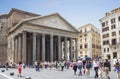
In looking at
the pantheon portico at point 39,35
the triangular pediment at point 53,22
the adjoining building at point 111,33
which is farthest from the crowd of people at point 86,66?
the adjoining building at point 111,33

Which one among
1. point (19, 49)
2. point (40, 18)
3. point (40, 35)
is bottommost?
point (19, 49)

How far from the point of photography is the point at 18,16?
63031 mm

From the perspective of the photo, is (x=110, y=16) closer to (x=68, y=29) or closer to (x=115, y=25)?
(x=115, y=25)

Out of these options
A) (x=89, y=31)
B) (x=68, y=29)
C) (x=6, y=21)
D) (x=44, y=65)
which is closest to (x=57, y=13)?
(x=68, y=29)

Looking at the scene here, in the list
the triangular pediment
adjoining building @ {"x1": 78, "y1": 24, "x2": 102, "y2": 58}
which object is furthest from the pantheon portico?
adjoining building @ {"x1": 78, "y1": 24, "x2": 102, "y2": 58}

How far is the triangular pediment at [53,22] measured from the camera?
50.0m

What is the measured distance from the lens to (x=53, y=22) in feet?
176

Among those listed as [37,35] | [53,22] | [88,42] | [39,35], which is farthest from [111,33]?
[88,42]

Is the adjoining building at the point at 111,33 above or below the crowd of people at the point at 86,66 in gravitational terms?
above

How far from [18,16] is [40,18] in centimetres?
1455

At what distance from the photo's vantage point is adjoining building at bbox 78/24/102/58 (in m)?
80.5

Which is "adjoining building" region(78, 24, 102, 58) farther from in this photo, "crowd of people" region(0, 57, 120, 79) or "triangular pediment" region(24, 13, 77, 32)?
"crowd of people" region(0, 57, 120, 79)

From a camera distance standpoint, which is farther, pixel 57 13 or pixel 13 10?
pixel 13 10

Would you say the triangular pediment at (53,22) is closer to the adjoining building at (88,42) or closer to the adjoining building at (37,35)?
the adjoining building at (37,35)
